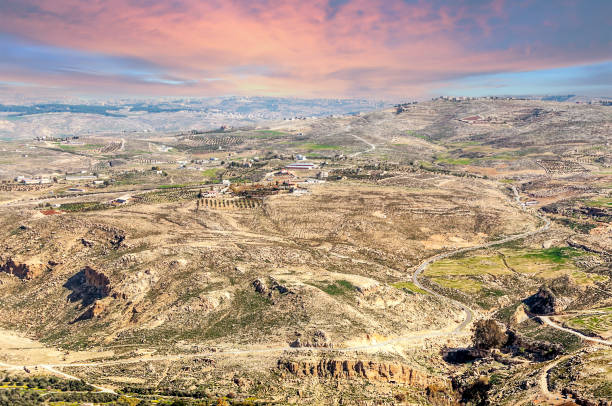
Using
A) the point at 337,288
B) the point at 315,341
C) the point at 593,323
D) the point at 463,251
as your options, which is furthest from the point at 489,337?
the point at 463,251

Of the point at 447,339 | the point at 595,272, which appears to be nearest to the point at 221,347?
the point at 447,339

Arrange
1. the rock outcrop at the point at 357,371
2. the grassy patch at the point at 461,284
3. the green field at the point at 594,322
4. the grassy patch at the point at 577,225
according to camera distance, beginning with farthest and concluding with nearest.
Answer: the grassy patch at the point at 577,225 → the grassy patch at the point at 461,284 → the green field at the point at 594,322 → the rock outcrop at the point at 357,371

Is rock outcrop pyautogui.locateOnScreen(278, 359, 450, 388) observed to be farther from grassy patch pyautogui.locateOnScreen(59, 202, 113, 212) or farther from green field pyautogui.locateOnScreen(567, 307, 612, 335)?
grassy patch pyautogui.locateOnScreen(59, 202, 113, 212)

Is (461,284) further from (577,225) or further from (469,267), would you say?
(577,225)

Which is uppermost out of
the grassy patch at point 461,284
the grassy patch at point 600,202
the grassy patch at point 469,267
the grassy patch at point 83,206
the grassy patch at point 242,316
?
the grassy patch at point 83,206

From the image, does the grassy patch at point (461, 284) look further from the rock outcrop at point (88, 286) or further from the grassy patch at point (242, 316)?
the rock outcrop at point (88, 286)

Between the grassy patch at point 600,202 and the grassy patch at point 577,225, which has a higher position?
the grassy patch at point 600,202

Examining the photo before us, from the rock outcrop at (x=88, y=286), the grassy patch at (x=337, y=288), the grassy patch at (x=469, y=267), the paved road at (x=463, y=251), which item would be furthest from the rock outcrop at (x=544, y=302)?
the rock outcrop at (x=88, y=286)

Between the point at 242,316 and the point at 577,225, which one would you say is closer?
the point at 242,316
